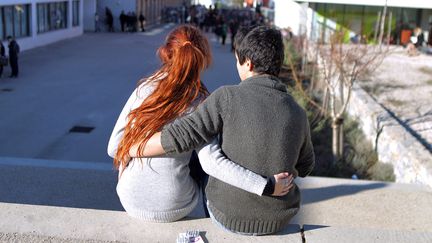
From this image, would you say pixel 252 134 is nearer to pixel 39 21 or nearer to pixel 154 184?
pixel 154 184

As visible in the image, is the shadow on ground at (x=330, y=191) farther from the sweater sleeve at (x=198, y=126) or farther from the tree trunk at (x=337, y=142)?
the tree trunk at (x=337, y=142)

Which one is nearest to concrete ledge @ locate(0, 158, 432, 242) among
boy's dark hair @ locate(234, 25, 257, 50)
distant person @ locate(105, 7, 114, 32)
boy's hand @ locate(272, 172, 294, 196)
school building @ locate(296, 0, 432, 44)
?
boy's hand @ locate(272, 172, 294, 196)

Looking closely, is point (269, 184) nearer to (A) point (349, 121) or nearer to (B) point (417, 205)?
(B) point (417, 205)

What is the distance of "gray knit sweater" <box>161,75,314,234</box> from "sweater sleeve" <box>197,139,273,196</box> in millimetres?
42

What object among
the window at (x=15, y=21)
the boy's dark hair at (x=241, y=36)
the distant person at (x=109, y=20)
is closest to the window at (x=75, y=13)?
the distant person at (x=109, y=20)

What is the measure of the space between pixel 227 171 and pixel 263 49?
58 centimetres

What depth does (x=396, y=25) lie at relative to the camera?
27.5 meters

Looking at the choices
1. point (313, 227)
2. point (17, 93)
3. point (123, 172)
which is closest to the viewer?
point (313, 227)

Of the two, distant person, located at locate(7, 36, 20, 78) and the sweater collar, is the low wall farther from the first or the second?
distant person, located at locate(7, 36, 20, 78)

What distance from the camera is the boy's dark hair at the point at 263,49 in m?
2.70

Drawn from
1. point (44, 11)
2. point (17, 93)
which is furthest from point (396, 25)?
point (17, 93)

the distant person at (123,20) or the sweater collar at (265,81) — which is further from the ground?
the sweater collar at (265,81)

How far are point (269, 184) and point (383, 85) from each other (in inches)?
533

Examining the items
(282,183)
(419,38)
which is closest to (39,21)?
(419,38)
